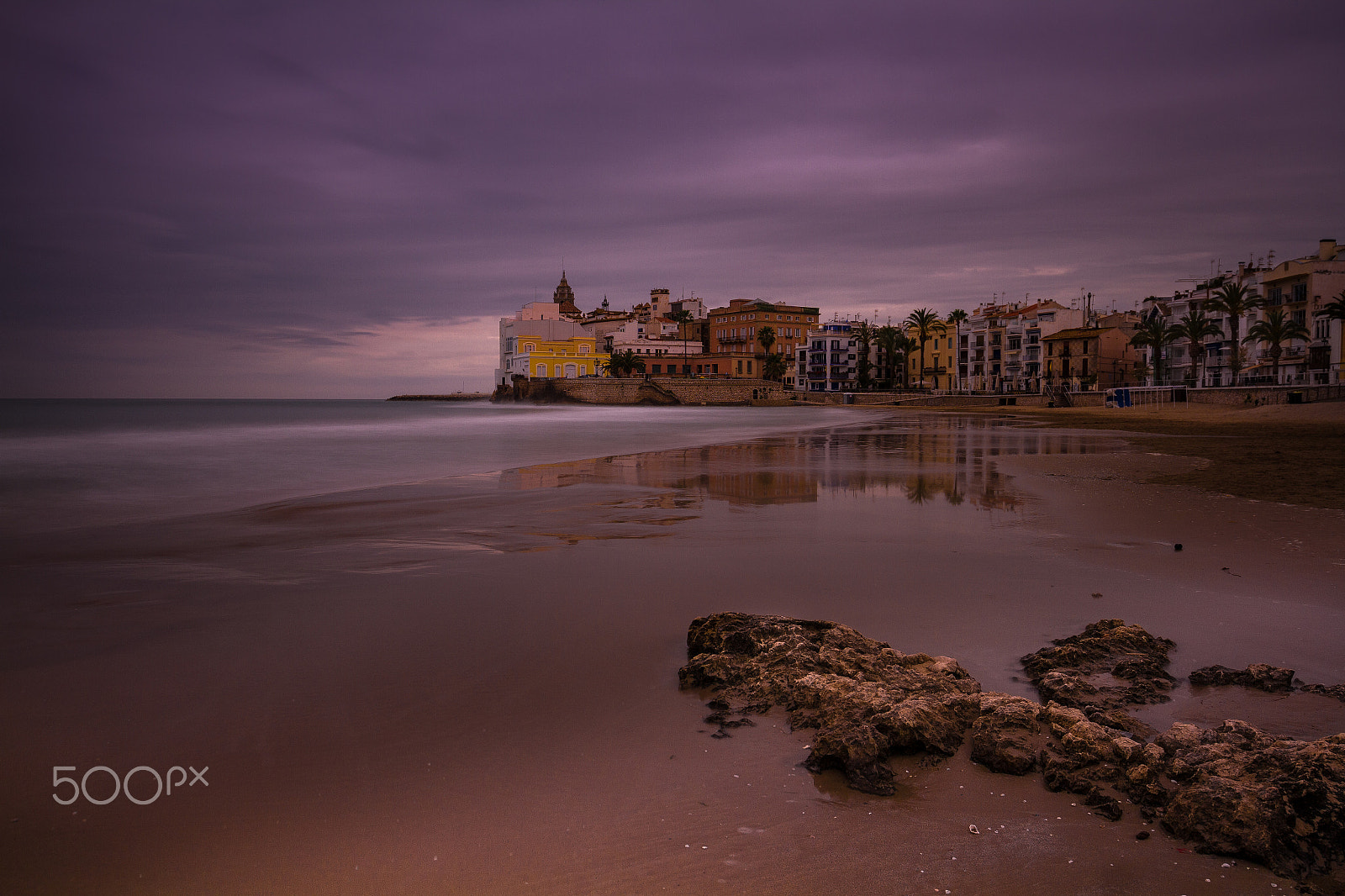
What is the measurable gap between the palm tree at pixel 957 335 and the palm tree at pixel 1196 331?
117 feet

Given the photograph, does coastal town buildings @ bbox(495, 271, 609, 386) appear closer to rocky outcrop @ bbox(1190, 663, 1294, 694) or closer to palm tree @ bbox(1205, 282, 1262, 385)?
palm tree @ bbox(1205, 282, 1262, 385)

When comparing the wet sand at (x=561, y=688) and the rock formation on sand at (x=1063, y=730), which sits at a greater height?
the rock formation on sand at (x=1063, y=730)

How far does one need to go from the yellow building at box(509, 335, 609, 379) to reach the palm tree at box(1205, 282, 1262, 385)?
90359mm

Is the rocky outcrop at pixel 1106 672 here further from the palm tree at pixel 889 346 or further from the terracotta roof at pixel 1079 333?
the palm tree at pixel 889 346

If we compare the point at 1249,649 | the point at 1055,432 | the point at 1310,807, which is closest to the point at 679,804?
the point at 1310,807

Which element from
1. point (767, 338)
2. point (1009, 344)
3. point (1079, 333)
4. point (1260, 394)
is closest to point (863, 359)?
point (767, 338)

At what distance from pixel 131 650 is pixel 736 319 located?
5055 inches

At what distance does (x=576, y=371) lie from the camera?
13212 centimetres

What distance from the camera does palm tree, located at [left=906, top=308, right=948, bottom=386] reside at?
106 meters

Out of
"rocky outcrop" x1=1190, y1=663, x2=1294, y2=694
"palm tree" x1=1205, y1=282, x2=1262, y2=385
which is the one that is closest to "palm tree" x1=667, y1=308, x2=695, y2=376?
"palm tree" x1=1205, y1=282, x2=1262, y2=385

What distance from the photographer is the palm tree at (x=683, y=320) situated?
130 metres

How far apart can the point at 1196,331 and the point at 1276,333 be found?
891 centimetres

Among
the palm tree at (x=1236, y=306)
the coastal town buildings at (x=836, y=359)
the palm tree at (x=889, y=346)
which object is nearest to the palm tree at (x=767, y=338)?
the coastal town buildings at (x=836, y=359)

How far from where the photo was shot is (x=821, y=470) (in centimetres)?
1859
